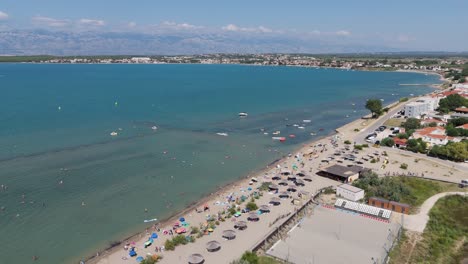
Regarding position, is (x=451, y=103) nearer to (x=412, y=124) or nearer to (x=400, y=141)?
(x=412, y=124)

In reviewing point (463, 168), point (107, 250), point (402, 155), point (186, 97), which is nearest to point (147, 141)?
point (107, 250)

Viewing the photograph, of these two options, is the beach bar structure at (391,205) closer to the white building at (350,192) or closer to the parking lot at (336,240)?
the white building at (350,192)

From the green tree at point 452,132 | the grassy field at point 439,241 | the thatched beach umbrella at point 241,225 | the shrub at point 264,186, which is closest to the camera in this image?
the grassy field at point 439,241

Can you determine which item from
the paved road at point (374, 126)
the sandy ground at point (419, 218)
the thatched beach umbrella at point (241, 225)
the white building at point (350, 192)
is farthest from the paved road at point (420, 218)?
the paved road at point (374, 126)

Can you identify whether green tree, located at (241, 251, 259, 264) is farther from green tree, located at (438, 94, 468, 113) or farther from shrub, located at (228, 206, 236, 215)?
green tree, located at (438, 94, 468, 113)

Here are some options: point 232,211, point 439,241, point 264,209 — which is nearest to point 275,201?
point 264,209
